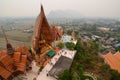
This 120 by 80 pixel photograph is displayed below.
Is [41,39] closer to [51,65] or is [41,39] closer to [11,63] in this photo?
[51,65]

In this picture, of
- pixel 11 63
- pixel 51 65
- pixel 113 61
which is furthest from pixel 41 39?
pixel 113 61

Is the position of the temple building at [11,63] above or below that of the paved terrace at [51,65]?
above

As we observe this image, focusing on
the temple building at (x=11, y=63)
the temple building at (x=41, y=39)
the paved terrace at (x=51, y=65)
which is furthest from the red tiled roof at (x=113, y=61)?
the temple building at (x=11, y=63)

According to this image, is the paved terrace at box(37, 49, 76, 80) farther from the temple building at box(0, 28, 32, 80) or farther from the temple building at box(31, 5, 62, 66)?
the temple building at box(0, 28, 32, 80)

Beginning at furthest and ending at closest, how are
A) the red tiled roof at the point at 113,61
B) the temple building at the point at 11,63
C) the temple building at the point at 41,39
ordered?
the red tiled roof at the point at 113,61, the temple building at the point at 41,39, the temple building at the point at 11,63

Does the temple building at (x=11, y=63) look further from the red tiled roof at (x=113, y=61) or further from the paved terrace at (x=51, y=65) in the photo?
the red tiled roof at (x=113, y=61)

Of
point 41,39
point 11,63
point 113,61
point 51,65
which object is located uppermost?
point 41,39

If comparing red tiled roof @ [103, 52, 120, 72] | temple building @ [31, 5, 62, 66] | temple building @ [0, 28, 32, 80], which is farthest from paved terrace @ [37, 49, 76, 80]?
red tiled roof @ [103, 52, 120, 72]

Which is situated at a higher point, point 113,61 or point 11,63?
point 11,63

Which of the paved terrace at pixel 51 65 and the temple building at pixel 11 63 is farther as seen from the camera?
the paved terrace at pixel 51 65

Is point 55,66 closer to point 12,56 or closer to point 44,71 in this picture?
point 44,71

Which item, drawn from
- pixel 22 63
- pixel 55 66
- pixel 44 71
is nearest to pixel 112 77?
pixel 55 66
